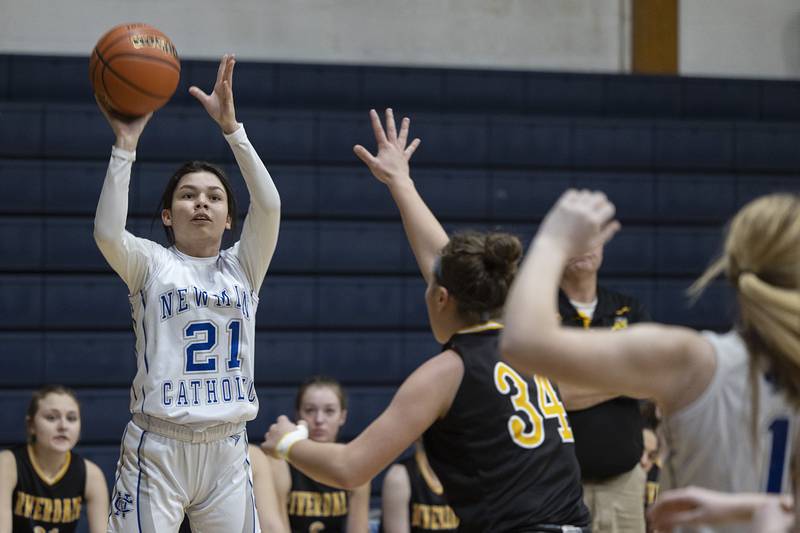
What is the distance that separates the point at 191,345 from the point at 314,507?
183cm

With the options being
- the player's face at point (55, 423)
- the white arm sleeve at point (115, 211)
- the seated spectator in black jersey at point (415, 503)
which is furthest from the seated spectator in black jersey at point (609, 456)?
the player's face at point (55, 423)

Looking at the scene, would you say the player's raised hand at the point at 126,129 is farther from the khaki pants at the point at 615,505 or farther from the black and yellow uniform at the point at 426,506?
the black and yellow uniform at the point at 426,506

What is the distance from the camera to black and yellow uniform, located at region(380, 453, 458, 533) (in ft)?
15.9

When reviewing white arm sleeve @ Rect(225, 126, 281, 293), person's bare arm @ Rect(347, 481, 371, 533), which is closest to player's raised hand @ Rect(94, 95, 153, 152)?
white arm sleeve @ Rect(225, 126, 281, 293)

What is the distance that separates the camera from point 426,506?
4855 millimetres

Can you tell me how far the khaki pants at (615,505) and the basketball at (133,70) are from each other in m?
2.02

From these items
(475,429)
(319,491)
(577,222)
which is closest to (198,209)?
(475,429)

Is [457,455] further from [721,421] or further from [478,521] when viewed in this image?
[721,421]

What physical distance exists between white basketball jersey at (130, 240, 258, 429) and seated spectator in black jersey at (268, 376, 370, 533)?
136 centimetres

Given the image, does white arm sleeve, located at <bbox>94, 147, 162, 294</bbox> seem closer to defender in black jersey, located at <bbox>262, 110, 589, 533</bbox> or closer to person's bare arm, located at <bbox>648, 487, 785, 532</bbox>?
defender in black jersey, located at <bbox>262, 110, 589, 533</bbox>

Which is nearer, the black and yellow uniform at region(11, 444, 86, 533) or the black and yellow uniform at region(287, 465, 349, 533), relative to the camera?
the black and yellow uniform at region(11, 444, 86, 533)

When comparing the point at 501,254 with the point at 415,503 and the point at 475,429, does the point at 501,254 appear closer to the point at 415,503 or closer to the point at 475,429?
the point at 475,429

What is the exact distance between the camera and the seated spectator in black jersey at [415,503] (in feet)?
15.8

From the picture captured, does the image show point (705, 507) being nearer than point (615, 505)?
Yes
